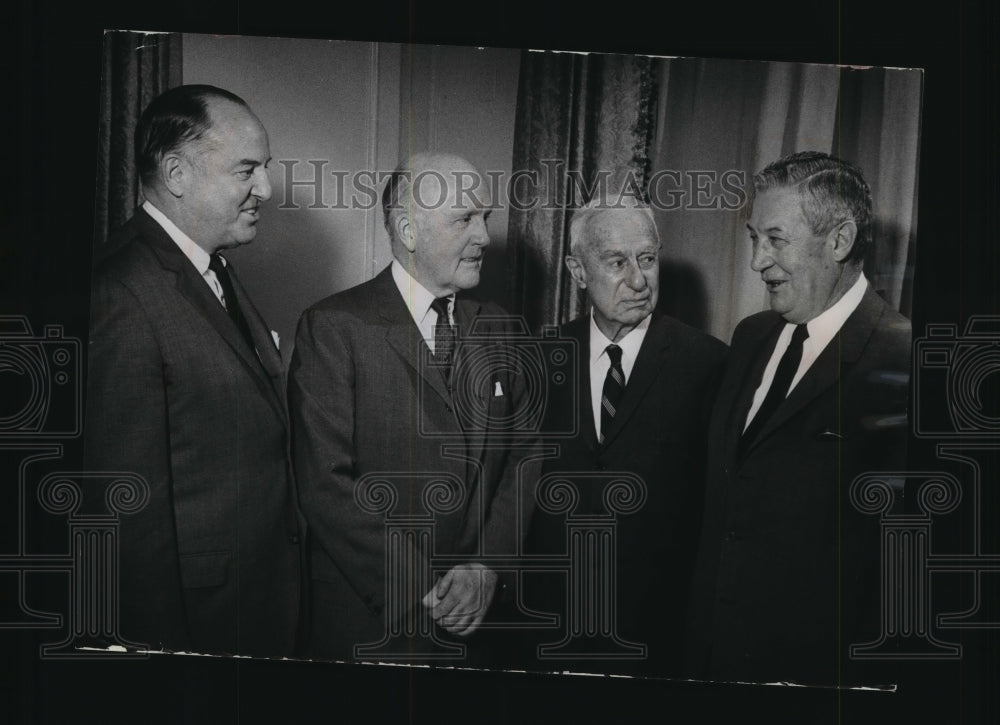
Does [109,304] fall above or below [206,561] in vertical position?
above

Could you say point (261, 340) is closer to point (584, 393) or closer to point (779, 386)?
point (584, 393)

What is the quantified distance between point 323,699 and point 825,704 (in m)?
1.77

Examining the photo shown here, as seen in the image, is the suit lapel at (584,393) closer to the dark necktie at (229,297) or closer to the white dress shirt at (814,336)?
the white dress shirt at (814,336)

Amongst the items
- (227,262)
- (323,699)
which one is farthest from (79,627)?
(227,262)

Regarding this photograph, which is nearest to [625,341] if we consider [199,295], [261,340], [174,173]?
[261,340]

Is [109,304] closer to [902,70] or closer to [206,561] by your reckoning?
[206,561]

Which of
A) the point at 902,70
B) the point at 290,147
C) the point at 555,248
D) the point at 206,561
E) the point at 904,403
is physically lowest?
the point at 206,561

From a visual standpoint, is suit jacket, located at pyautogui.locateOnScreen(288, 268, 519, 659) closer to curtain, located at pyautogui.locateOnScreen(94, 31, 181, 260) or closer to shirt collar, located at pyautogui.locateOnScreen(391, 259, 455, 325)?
shirt collar, located at pyautogui.locateOnScreen(391, 259, 455, 325)

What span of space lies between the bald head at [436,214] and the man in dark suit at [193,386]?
1.51 ft

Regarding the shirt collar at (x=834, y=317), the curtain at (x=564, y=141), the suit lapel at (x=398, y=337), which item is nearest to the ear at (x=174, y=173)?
the suit lapel at (x=398, y=337)

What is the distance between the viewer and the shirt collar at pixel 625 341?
3.61 metres

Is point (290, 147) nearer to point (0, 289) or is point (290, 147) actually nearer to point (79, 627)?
point (0, 289)

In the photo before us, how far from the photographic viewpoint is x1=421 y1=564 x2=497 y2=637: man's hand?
11.9 ft

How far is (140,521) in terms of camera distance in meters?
3.59
